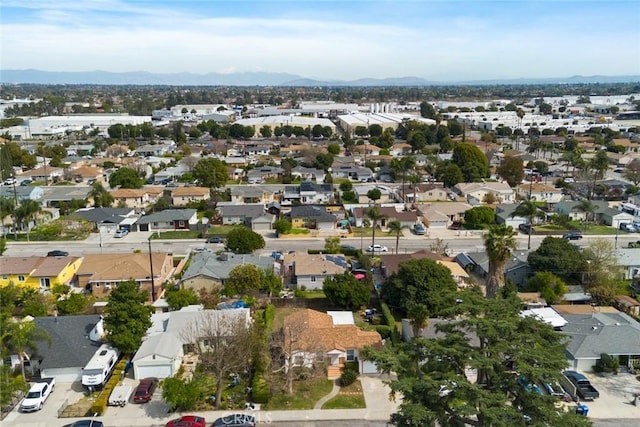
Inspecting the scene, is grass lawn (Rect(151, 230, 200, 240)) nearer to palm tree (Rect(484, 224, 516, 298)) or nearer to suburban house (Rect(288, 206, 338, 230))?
suburban house (Rect(288, 206, 338, 230))

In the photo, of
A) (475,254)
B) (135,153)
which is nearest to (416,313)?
(475,254)

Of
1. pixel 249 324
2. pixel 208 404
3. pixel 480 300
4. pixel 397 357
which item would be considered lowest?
pixel 208 404

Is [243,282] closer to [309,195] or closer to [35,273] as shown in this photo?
[35,273]

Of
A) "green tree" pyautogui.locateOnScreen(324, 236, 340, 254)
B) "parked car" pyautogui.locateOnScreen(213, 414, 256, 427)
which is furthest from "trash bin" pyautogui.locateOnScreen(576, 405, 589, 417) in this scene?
"green tree" pyautogui.locateOnScreen(324, 236, 340, 254)

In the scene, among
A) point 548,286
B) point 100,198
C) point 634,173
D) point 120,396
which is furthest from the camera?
point 634,173

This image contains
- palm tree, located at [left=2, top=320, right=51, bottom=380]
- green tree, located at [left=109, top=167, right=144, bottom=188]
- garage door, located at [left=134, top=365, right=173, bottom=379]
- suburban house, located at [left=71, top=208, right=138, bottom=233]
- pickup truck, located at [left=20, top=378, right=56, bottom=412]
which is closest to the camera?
pickup truck, located at [left=20, top=378, right=56, bottom=412]

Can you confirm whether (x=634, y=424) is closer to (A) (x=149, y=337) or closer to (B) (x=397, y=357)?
(B) (x=397, y=357)

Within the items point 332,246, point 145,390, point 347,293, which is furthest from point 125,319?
point 332,246
